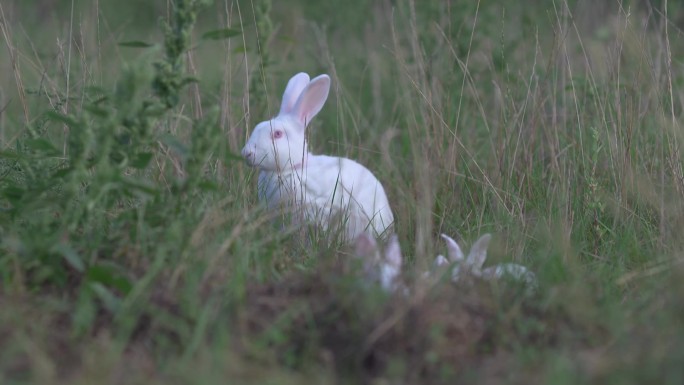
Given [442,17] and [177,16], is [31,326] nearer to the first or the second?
[177,16]

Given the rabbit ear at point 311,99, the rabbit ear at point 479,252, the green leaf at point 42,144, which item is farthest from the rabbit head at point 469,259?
the green leaf at point 42,144

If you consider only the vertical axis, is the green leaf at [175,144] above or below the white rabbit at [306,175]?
above

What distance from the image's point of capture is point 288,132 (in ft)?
12.6

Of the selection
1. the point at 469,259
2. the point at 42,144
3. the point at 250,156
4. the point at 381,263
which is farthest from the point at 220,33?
the point at 469,259

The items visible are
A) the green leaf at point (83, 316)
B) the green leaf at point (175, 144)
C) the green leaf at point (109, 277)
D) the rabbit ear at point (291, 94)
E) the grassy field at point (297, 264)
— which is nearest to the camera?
the grassy field at point (297, 264)

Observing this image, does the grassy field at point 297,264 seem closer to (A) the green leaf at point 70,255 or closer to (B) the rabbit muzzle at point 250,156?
(A) the green leaf at point 70,255

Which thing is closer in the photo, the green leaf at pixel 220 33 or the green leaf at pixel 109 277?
the green leaf at pixel 109 277

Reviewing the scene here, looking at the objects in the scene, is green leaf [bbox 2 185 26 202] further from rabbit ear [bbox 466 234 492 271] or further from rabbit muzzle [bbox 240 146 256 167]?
rabbit ear [bbox 466 234 492 271]

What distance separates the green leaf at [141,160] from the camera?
300 centimetres

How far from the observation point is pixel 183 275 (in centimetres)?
287

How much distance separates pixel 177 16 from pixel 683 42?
17.2 feet

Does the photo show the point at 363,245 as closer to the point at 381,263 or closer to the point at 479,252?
the point at 381,263

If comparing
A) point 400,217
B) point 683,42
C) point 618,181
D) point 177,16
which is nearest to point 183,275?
point 177,16

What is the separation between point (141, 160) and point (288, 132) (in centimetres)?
94
